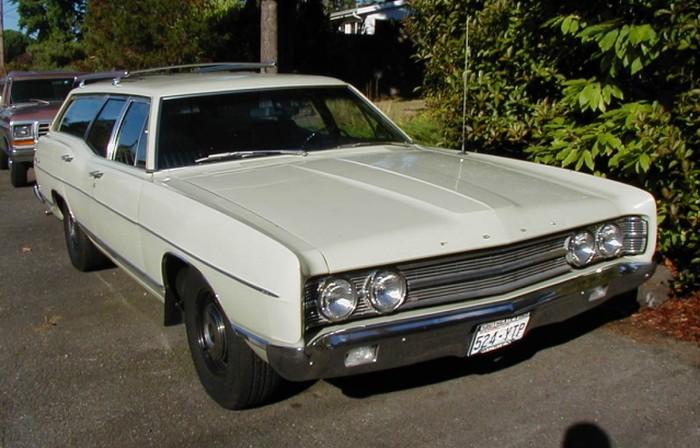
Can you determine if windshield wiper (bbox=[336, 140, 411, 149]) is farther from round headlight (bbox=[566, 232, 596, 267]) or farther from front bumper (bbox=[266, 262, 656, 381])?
front bumper (bbox=[266, 262, 656, 381])

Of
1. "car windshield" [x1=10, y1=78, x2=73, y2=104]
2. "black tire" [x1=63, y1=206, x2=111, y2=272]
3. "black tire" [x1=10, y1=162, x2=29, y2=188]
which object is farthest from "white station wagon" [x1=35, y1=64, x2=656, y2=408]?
"car windshield" [x1=10, y1=78, x2=73, y2=104]

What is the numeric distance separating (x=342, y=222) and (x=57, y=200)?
4023 millimetres

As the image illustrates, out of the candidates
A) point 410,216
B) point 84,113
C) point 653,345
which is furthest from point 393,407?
point 84,113

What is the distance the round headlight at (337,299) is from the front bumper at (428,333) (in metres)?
0.08

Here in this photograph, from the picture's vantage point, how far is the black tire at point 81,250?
6289 millimetres

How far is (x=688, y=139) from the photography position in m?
4.92

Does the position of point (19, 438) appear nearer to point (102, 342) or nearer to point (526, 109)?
point (102, 342)

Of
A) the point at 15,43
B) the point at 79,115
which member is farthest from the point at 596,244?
the point at 15,43

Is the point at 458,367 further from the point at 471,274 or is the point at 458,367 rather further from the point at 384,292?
the point at 384,292

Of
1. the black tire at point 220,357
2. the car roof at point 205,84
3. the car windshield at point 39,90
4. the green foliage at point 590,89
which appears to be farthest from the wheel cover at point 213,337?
the car windshield at point 39,90

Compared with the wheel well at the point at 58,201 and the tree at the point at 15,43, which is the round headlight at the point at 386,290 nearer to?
the wheel well at the point at 58,201

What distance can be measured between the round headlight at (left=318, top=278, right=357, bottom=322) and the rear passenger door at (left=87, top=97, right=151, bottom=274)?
1670 mm

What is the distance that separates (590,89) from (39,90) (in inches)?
399

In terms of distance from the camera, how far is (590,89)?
538cm
